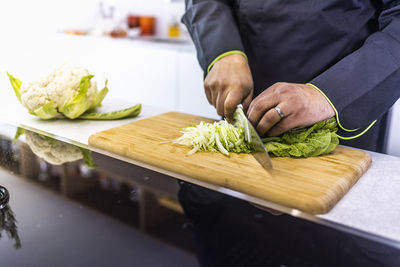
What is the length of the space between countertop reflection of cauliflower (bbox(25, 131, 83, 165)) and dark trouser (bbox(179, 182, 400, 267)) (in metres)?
0.38

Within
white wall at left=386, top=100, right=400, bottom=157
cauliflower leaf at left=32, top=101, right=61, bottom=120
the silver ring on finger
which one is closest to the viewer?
the silver ring on finger

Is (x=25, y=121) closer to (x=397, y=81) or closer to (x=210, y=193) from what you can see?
(x=210, y=193)

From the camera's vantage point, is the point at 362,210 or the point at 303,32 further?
the point at 303,32

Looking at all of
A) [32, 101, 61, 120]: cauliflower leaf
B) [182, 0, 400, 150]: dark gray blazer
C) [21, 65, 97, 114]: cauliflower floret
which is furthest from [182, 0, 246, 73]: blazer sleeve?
[32, 101, 61, 120]: cauliflower leaf

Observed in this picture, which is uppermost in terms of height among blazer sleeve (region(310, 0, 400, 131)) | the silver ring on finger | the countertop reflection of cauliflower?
blazer sleeve (region(310, 0, 400, 131))

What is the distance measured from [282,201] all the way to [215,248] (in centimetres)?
22

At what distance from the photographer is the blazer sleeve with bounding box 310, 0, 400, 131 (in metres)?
1.04

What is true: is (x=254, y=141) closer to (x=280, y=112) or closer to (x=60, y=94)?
(x=280, y=112)

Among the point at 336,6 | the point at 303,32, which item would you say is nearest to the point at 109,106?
the point at 303,32

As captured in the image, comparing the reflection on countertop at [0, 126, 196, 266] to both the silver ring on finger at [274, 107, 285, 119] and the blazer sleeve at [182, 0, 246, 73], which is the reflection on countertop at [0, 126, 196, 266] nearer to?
the silver ring on finger at [274, 107, 285, 119]

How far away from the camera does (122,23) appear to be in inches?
153

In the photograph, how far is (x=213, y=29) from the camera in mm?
1346

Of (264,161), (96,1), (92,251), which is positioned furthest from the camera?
(96,1)

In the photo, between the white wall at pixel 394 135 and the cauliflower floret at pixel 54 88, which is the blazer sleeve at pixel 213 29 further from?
the white wall at pixel 394 135
